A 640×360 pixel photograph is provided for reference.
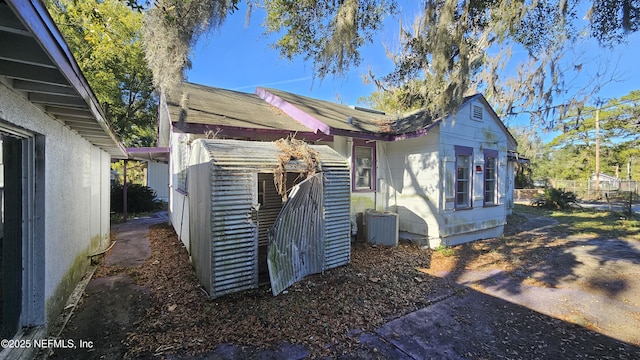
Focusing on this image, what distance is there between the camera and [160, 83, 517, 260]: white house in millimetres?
7113

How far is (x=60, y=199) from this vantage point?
11.6 feet

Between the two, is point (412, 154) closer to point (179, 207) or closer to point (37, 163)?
point (179, 207)

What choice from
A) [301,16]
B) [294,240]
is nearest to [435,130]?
[301,16]

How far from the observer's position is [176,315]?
3.60m

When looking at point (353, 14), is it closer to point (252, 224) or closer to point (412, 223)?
point (252, 224)

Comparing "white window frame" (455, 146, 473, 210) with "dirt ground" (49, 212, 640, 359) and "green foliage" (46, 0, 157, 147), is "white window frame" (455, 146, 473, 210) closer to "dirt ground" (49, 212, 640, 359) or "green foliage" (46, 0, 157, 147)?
"dirt ground" (49, 212, 640, 359)

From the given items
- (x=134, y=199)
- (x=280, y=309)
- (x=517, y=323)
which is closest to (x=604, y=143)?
(x=517, y=323)

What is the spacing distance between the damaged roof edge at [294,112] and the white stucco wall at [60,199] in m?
4.65

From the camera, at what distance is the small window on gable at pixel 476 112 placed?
8245mm

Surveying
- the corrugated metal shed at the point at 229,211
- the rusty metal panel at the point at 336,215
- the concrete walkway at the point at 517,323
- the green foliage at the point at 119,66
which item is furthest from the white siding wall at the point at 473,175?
the green foliage at the point at 119,66

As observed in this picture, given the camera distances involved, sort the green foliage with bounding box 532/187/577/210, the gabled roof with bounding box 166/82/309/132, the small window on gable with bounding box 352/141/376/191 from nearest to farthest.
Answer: the gabled roof with bounding box 166/82/309/132 < the small window on gable with bounding box 352/141/376/191 < the green foliage with bounding box 532/187/577/210

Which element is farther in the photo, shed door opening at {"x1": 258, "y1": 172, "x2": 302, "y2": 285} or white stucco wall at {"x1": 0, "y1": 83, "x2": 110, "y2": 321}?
shed door opening at {"x1": 258, "y1": 172, "x2": 302, "y2": 285}

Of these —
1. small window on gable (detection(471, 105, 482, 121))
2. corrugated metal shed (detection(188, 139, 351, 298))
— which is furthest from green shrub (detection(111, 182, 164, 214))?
small window on gable (detection(471, 105, 482, 121))

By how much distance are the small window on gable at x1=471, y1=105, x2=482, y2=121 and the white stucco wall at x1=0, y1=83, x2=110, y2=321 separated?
9214 millimetres
